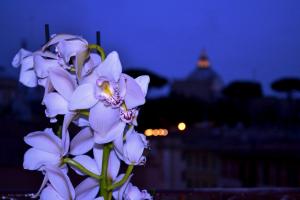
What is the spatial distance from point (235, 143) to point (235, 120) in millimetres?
12595

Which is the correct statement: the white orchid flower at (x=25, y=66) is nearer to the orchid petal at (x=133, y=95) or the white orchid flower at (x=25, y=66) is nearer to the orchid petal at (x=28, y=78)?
the orchid petal at (x=28, y=78)

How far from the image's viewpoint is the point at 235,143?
7.05m

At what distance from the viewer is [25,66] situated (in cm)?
51

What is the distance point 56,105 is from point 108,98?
68mm

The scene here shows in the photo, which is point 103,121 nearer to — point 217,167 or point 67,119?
point 67,119

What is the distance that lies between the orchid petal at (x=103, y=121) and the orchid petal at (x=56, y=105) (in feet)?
0.14

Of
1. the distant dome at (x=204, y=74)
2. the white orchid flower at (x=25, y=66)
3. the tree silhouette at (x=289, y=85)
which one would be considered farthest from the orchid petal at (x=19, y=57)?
the distant dome at (x=204, y=74)

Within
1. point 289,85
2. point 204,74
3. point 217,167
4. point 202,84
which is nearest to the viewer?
point 217,167

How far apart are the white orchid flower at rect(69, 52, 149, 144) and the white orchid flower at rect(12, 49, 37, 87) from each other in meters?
0.09

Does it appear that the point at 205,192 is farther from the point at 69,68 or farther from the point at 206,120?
the point at 206,120

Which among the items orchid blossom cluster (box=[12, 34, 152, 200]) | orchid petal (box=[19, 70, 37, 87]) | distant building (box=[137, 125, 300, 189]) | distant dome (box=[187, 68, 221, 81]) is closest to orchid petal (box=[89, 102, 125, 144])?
orchid blossom cluster (box=[12, 34, 152, 200])

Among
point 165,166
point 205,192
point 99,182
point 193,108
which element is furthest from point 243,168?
point 193,108

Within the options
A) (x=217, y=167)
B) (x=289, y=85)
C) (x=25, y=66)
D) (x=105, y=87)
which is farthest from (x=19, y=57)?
(x=289, y=85)

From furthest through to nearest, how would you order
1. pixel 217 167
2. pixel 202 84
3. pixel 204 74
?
pixel 204 74 < pixel 202 84 < pixel 217 167
